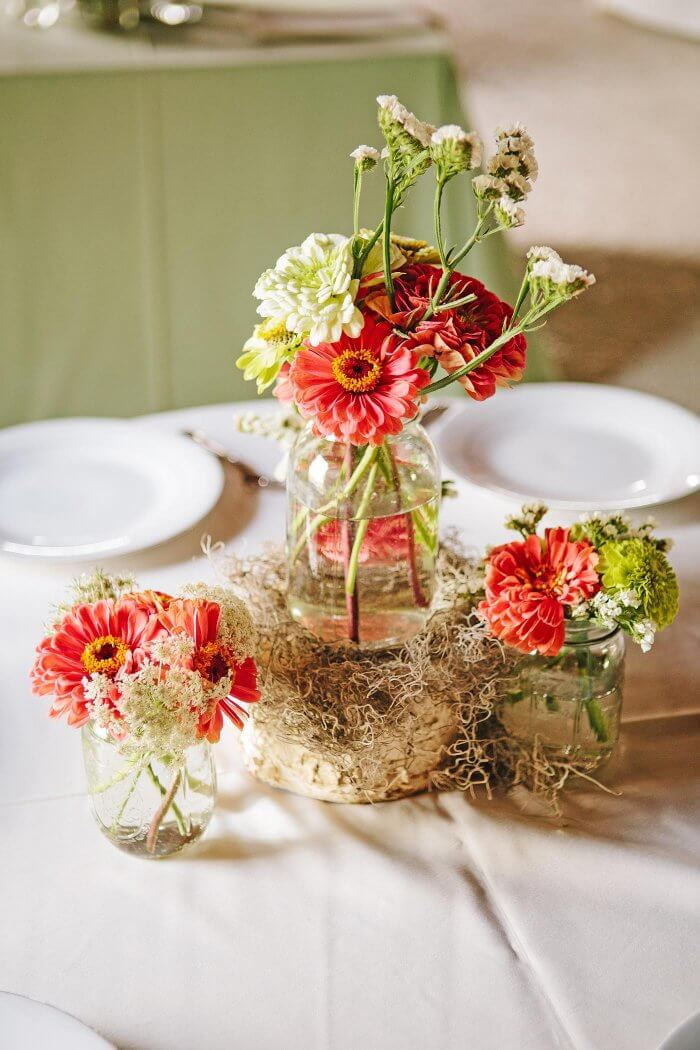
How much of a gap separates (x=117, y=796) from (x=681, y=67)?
237cm

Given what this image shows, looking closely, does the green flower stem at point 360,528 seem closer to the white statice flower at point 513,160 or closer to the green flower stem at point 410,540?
the green flower stem at point 410,540

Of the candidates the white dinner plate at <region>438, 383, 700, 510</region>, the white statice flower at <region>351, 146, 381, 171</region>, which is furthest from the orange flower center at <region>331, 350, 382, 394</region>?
the white dinner plate at <region>438, 383, 700, 510</region>

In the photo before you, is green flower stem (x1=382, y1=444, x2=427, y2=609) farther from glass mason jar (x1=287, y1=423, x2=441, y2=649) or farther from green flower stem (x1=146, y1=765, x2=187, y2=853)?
green flower stem (x1=146, y1=765, x2=187, y2=853)

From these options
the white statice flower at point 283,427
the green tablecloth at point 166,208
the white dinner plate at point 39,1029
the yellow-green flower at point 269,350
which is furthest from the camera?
the green tablecloth at point 166,208

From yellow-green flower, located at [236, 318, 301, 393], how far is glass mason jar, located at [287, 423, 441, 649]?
0.19ft

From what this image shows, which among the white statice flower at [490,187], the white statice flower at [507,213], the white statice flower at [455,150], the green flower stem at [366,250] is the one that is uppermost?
the white statice flower at [455,150]

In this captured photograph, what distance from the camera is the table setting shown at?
621mm

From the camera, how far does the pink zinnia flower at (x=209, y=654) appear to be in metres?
0.64

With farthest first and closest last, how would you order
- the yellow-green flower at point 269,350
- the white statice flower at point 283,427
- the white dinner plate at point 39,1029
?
the white statice flower at point 283,427
the yellow-green flower at point 269,350
the white dinner plate at point 39,1029

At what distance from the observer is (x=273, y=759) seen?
0.78 metres

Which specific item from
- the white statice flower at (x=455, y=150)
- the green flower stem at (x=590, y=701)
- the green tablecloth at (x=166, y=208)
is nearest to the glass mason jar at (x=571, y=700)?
the green flower stem at (x=590, y=701)

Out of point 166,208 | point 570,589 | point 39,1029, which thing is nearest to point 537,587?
point 570,589

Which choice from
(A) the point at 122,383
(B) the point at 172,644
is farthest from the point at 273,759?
(A) the point at 122,383

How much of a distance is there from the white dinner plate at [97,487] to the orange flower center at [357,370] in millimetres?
405
